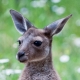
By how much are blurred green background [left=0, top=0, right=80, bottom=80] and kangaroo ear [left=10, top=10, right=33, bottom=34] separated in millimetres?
681

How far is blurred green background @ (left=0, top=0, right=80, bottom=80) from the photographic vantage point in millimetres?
10047

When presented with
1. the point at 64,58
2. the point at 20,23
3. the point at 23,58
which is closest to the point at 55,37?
the point at 64,58

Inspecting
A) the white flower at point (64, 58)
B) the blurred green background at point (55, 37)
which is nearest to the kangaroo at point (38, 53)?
the blurred green background at point (55, 37)

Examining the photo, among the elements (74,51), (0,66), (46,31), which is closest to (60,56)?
(74,51)

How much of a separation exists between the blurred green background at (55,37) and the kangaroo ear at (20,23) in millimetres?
681

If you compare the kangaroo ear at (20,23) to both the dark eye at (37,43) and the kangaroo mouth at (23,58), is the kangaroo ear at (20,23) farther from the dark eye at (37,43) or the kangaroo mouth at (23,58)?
the kangaroo mouth at (23,58)

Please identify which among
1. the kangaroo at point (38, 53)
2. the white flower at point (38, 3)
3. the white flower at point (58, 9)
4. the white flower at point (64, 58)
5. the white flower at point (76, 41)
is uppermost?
the kangaroo at point (38, 53)

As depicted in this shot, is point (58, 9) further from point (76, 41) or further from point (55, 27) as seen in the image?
point (55, 27)

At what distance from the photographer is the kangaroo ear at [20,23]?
839 cm

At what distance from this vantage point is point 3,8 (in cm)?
1251

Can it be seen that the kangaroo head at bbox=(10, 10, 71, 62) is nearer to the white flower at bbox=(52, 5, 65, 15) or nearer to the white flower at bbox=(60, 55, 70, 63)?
the white flower at bbox=(60, 55, 70, 63)

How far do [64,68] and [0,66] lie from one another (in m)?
1.30

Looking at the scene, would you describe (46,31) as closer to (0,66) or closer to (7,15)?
(0,66)

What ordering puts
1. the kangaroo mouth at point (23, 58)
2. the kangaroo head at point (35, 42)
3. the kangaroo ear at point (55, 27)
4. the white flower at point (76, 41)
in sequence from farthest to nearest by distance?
the white flower at point (76, 41) < the kangaroo ear at point (55, 27) < the kangaroo head at point (35, 42) < the kangaroo mouth at point (23, 58)
